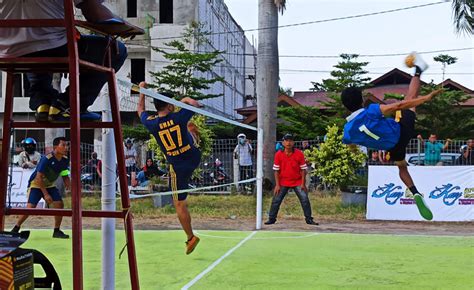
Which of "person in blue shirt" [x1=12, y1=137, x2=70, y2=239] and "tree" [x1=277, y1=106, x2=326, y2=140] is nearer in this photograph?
"person in blue shirt" [x1=12, y1=137, x2=70, y2=239]

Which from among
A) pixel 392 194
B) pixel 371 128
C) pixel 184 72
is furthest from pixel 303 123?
pixel 371 128

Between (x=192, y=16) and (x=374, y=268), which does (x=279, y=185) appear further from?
(x=192, y=16)

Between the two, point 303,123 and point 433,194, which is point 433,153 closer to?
point 433,194

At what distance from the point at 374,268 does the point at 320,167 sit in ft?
24.6

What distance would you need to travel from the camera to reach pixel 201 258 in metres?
8.74

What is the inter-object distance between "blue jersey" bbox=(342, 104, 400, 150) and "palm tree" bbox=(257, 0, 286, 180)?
35.5ft

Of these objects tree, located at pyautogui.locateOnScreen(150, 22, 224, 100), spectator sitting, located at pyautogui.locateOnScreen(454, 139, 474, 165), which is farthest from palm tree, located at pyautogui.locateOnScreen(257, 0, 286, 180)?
tree, located at pyautogui.locateOnScreen(150, 22, 224, 100)

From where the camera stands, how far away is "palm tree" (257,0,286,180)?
1678 centimetres

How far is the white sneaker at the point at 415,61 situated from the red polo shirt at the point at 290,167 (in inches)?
307

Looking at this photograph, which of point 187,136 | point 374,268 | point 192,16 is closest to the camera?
point 187,136

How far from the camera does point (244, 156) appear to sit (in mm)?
15273

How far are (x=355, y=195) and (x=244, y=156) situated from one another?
8.58 ft

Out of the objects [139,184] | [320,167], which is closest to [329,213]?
[320,167]

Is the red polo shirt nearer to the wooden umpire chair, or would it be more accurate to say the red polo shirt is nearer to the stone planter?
the stone planter
